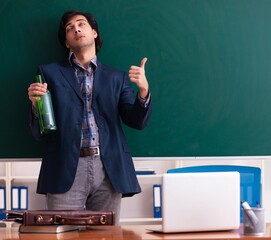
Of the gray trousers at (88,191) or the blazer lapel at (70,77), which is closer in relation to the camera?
the gray trousers at (88,191)

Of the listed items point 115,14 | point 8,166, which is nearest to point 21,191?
point 8,166

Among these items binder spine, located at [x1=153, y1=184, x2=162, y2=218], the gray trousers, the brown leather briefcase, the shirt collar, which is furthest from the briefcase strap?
binder spine, located at [x1=153, y1=184, x2=162, y2=218]

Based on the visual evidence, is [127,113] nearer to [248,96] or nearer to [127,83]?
[127,83]

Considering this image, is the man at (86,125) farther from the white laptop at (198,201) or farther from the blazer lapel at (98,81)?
the white laptop at (198,201)

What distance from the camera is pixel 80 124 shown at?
3311 millimetres

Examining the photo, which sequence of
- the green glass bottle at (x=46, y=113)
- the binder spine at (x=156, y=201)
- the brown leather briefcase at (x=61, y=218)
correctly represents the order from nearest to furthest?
the brown leather briefcase at (x=61, y=218)
the green glass bottle at (x=46, y=113)
the binder spine at (x=156, y=201)

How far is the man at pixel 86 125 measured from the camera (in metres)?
3.25

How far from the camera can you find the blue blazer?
3268 millimetres

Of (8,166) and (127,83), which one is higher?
(127,83)

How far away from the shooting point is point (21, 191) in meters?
5.59

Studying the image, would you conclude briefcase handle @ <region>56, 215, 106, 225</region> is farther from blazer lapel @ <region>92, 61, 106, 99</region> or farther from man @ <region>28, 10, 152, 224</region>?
blazer lapel @ <region>92, 61, 106, 99</region>

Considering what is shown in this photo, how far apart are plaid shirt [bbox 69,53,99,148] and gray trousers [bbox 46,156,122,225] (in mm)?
96

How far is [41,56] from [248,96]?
117cm

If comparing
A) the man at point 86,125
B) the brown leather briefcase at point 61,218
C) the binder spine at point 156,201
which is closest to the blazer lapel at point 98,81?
the man at point 86,125
